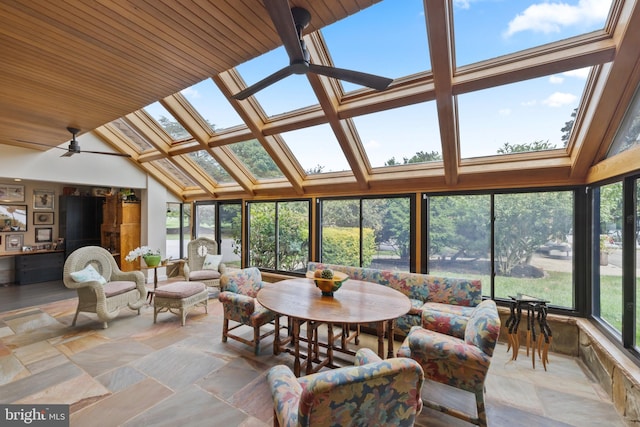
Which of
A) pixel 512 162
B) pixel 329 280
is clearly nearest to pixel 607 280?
pixel 512 162

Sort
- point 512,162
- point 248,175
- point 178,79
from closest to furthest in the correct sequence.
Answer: point 178,79
point 512,162
point 248,175

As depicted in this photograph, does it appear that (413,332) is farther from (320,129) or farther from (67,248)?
(67,248)

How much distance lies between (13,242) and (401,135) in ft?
28.8

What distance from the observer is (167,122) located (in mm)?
4887

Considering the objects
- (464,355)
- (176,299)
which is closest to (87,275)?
(176,299)

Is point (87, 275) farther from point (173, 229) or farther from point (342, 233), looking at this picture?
point (342, 233)

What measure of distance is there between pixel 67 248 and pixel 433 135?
8.70 metres

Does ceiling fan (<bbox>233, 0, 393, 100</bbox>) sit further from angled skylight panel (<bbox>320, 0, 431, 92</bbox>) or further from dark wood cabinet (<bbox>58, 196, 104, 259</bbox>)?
dark wood cabinet (<bbox>58, 196, 104, 259</bbox>)

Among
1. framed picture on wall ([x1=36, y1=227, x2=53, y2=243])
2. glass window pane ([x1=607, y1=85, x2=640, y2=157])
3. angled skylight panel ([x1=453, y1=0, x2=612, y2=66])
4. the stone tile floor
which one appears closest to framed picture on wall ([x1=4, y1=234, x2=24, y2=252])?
framed picture on wall ([x1=36, y1=227, x2=53, y2=243])

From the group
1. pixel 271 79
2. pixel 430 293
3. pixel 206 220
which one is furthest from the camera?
pixel 206 220

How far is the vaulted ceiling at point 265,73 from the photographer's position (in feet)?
5.63

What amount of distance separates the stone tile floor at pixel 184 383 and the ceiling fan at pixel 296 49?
2627 mm

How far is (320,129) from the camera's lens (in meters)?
3.95

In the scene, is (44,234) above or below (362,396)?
above
